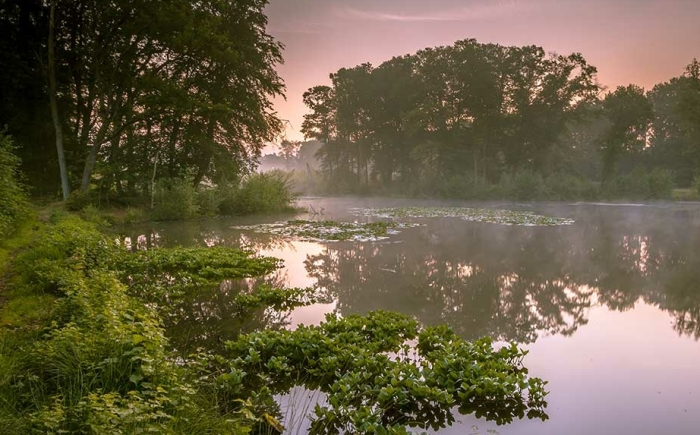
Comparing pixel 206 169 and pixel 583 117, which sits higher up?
pixel 583 117

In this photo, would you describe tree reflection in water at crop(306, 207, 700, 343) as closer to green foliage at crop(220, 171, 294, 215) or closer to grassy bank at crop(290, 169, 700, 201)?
green foliage at crop(220, 171, 294, 215)

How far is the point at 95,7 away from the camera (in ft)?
70.2

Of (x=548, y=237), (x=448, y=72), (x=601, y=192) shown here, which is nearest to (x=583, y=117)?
(x=601, y=192)

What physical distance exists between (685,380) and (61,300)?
8.59m

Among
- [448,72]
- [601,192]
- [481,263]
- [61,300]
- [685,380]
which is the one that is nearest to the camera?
[685,380]

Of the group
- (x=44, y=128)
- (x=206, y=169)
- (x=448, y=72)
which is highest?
(x=448, y=72)

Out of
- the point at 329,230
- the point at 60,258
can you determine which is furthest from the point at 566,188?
the point at 60,258

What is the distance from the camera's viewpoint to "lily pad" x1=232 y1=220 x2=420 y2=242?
16.7 meters

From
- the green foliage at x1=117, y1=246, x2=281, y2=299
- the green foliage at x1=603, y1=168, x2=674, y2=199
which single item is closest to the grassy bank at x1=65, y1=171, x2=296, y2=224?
the green foliage at x1=117, y1=246, x2=281, y2=299

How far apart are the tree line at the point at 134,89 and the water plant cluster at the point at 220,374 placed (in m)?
17.9

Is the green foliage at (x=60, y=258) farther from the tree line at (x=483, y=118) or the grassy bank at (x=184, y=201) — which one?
the tree line at (x=483, y=118)

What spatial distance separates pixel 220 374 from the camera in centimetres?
495

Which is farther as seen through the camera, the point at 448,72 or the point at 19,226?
the point at 448,72

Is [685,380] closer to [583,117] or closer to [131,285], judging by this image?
[131,285]
